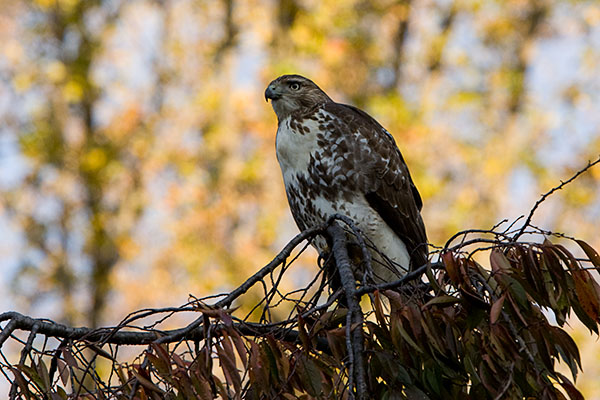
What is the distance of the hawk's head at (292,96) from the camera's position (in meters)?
4.61

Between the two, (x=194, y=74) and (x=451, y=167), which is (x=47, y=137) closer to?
(x=194, y=74)

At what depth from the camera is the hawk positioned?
4.33 m

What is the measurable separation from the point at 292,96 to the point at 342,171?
60 centimetres

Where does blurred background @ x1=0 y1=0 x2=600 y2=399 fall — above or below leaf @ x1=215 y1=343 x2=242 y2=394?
above

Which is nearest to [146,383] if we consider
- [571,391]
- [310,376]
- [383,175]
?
[310,376]

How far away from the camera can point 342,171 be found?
4.32 meters

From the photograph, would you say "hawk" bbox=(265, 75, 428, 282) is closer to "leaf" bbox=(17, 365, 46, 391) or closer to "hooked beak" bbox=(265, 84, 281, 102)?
"hooked beak" bbox=(265, 84, 281, 102)

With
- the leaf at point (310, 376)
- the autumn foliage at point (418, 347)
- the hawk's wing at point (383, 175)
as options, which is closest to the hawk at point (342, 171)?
the hawk's wing at point (383, 175)

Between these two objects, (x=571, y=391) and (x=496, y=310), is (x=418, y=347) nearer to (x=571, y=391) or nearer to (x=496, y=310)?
(x=496, y=310)

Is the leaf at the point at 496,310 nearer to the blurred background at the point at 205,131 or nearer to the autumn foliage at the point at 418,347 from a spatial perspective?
the autumn foliage at the point at 418,347

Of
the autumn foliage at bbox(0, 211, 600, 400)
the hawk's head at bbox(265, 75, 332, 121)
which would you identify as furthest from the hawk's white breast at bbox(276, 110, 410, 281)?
the autumn foliage at bbox(0, 211, 600, 400)

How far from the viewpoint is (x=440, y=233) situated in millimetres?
12336

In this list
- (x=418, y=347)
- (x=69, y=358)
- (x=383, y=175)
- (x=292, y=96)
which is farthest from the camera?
(x=292, y=96)

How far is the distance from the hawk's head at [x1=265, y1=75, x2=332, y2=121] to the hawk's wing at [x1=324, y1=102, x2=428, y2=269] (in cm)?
10
